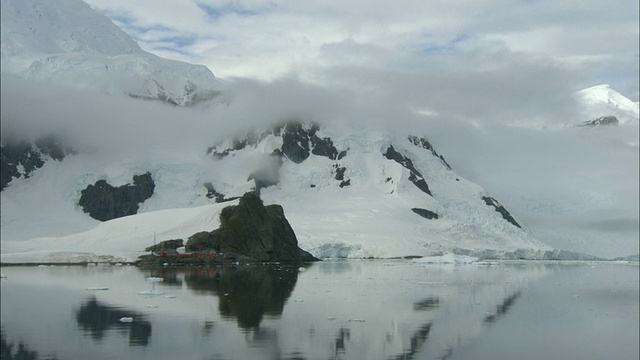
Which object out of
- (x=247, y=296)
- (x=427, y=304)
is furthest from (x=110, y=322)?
(x=427, y=304)

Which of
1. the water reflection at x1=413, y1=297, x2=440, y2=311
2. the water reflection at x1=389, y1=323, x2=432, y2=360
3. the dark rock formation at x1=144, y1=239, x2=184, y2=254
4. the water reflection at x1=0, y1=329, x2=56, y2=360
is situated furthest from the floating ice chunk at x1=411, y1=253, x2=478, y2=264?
the water reflection at x1=0, y1=329, x2=56, y2=360

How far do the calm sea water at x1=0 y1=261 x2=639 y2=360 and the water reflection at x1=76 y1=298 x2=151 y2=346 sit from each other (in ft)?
0.17

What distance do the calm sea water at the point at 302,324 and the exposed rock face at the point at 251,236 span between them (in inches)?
2324

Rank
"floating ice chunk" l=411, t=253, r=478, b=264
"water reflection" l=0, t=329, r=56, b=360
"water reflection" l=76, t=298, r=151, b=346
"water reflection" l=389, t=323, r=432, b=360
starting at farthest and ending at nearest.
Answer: "floating ice chunk" l=411, t=253, r=478, b=264
"water reflection" l=76, t=298, r=151, b=346
"water reflection" l=389, t=323, r=432, b=360
"water reflection" l=0, t=329, r=56, b=360

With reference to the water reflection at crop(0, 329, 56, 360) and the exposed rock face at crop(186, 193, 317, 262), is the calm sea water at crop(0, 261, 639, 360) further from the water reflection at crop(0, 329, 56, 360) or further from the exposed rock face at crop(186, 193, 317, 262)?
the exposed rock face at crop(186, 193, 317, 262)

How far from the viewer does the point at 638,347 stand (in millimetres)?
32875

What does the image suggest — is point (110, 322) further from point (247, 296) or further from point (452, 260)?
point (452, 260)

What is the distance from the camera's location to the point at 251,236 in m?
128

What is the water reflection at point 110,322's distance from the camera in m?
30.7

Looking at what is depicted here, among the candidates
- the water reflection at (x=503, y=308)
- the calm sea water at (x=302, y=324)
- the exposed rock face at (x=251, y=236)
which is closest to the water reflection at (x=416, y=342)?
the calm sea water at (x=302, y=324)

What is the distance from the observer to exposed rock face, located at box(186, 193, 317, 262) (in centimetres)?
11875

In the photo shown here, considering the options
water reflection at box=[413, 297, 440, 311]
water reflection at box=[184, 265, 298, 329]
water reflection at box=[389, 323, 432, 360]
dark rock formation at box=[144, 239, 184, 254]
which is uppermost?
dark rock formation at box=[144, 239, 184, 254]

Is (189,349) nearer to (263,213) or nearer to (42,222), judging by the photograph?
(263,213)

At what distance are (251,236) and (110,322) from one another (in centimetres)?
9386
